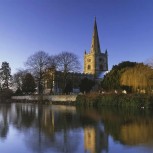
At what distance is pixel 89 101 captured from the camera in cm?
4488

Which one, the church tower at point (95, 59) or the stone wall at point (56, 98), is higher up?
the church tower at point (95, 59)

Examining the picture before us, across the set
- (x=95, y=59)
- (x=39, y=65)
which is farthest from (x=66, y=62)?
(x=95, y=59)

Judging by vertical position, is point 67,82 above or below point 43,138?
above

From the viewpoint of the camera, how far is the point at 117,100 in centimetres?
3981

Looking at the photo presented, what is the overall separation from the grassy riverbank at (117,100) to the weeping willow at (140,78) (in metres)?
2.17

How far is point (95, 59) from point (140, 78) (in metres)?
78.2

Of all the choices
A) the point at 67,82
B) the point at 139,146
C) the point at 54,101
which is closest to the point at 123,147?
the point at 139,146

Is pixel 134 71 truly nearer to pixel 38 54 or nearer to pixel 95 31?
pixel 38 54

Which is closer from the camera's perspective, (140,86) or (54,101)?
(140,86)

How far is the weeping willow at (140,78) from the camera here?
37.6 metres

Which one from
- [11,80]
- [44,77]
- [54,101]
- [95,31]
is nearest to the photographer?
[54,101]

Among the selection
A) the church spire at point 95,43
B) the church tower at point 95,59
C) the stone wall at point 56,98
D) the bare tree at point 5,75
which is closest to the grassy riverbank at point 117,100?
the stone wall at point 56,98

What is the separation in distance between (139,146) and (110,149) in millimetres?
1210

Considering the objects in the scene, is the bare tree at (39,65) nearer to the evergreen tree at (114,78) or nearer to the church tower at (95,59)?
the evergreen tree at (114,78)
